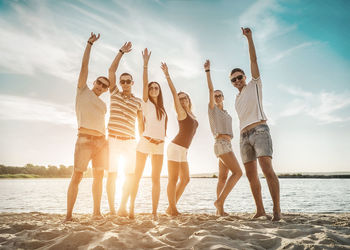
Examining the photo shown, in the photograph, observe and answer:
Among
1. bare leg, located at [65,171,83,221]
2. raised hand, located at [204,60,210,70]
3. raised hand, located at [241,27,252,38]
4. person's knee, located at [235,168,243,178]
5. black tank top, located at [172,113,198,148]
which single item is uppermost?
raised hand, located at [241,27,252,38]

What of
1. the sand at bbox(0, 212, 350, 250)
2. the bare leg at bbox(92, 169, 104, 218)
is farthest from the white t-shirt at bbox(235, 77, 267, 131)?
the bare leg at bbox(92, 169, 104, 218)

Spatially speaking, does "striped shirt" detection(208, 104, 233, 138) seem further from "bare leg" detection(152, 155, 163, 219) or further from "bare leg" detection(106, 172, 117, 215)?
"bare leg" detection(106, 172, 117, 215)

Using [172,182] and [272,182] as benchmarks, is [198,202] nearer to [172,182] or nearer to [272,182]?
[172,182]

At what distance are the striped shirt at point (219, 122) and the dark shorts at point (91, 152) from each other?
2559 mm

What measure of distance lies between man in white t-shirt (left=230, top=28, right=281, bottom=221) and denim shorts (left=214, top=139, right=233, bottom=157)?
1.74ft

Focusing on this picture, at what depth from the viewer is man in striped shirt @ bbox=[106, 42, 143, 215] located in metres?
4.96

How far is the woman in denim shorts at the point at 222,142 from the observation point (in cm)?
512

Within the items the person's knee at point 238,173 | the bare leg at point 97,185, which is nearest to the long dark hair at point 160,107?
the bare leg at point 97,185

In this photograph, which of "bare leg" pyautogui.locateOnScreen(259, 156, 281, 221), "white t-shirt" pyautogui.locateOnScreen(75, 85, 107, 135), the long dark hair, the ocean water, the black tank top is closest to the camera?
"bare leg" pyautogui.locateOnScreen(259, 156, 281, 221)

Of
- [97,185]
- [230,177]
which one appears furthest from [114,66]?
[230,177]

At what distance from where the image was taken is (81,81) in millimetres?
4625

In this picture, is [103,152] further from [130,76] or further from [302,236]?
[302,236]

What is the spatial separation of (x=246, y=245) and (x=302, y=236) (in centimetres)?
88

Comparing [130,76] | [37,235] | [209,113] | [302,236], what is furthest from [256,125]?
[37,235]
